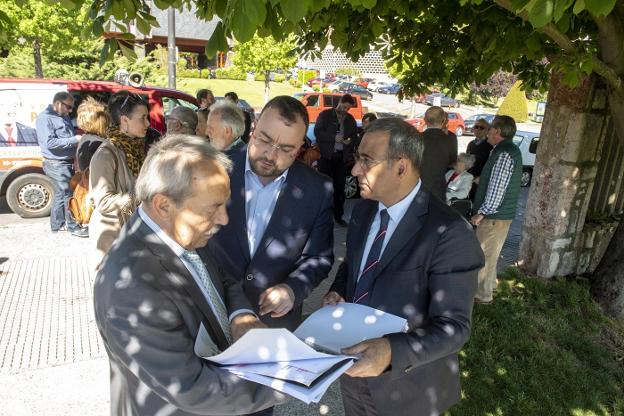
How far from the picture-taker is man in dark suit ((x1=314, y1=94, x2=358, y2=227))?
26.9 feet

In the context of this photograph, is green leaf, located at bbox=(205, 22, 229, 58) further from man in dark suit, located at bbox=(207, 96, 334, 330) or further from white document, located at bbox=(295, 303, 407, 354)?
white document, located at bbox=(295, 303, 407, 354)

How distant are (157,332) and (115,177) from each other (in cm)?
248

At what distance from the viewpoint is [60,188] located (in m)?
6.69

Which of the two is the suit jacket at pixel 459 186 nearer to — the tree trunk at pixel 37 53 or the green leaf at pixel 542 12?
the green leaf at pixel 542 12

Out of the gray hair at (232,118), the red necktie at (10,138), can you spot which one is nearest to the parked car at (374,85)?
the red necktie at (10,138)

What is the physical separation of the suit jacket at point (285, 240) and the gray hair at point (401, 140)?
2.20 ft

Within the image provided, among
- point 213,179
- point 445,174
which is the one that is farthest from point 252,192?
point 445,174

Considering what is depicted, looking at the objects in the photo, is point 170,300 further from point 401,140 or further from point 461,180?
point 461,180

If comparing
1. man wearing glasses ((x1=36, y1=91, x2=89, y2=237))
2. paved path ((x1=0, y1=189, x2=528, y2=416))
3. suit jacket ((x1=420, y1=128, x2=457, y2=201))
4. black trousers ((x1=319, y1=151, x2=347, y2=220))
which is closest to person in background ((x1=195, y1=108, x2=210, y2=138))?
man wearing glasses ((x1=36, y1=91, x2=89, y2=237))

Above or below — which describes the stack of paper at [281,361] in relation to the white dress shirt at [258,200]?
below

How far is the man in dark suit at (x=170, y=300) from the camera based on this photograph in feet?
4.60

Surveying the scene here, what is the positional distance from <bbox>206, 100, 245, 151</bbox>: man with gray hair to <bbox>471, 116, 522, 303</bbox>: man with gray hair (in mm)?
2705

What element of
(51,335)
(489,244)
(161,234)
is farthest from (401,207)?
(51,335)

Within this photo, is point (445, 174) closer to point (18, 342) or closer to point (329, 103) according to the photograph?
point (18, 342)
